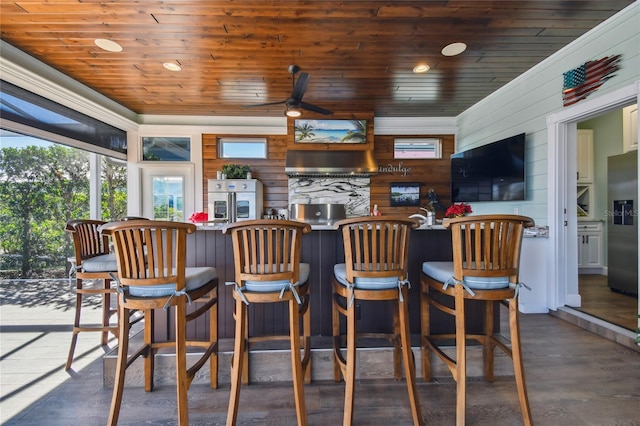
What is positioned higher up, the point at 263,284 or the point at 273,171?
the point at 273,171

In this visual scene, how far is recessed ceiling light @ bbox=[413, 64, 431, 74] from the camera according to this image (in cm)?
318

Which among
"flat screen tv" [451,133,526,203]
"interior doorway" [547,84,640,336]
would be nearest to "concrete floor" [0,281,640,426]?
"interior doorway" [547,84,640,336]

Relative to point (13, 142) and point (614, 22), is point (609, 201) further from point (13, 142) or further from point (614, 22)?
point (13, 142)

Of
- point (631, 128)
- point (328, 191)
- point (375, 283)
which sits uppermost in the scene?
point (631, 128)

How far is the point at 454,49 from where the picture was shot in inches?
111

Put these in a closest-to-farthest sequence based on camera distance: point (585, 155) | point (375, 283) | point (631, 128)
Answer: point (375, 283) < point (631, 128) < point (585, 155)

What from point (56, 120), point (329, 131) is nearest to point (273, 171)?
point (329, 131)

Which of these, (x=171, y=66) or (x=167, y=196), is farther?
(x=167, y=196)

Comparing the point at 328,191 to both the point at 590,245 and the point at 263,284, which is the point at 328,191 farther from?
the point at 590,245

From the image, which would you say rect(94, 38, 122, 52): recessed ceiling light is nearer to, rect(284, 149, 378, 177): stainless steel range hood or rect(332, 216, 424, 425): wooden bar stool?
rect(284, 149, 378, 177): stainless steel range hood

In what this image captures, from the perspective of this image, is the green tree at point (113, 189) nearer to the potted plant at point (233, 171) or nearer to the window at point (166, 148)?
the window at point (166, 148)

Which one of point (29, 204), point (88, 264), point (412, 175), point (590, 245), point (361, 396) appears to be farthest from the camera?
point (412, 175)

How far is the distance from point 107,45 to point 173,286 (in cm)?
270

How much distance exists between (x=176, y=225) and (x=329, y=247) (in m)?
1.09
